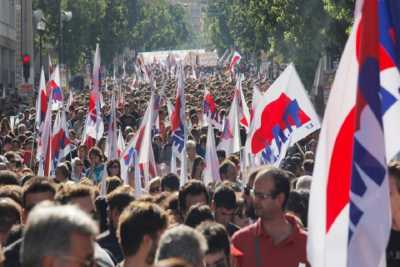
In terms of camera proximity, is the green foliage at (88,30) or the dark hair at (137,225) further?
the green foliage at (88,30)

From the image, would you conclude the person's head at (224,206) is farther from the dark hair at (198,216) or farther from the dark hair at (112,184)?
the dark hair at (112,184)

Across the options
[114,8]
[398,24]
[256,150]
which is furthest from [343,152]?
[114,8]

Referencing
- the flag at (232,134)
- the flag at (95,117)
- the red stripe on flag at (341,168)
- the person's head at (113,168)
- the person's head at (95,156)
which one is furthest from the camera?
the flag at (95,117)

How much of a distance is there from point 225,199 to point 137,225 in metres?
2.70

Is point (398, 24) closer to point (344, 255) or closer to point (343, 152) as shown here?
point (343, 152)

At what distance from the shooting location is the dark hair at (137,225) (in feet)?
20.4

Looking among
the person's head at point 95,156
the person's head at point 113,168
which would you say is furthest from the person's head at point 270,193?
the person's head at point 95,156

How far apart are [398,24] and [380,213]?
3.62 ft

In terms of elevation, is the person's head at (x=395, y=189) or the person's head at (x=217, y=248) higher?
the person's head at (x=395, y=189)

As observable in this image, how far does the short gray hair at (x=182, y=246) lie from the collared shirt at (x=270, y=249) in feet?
4.24

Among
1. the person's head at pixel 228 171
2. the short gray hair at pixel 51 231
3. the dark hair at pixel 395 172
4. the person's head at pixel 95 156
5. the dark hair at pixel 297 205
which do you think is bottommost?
the person's head at pixel 95 156

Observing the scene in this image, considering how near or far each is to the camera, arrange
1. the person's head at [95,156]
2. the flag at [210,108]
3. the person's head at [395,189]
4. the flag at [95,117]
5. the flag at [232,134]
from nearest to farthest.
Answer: the person's head at [395,189] → the person's head at [95,156] → the flag at [232,134] → the flag at [95,117] → the flag at [210,108]

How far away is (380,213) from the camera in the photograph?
5336 mm

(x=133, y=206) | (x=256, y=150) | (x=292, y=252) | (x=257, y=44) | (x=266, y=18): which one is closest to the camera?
(x=133, y=206)
